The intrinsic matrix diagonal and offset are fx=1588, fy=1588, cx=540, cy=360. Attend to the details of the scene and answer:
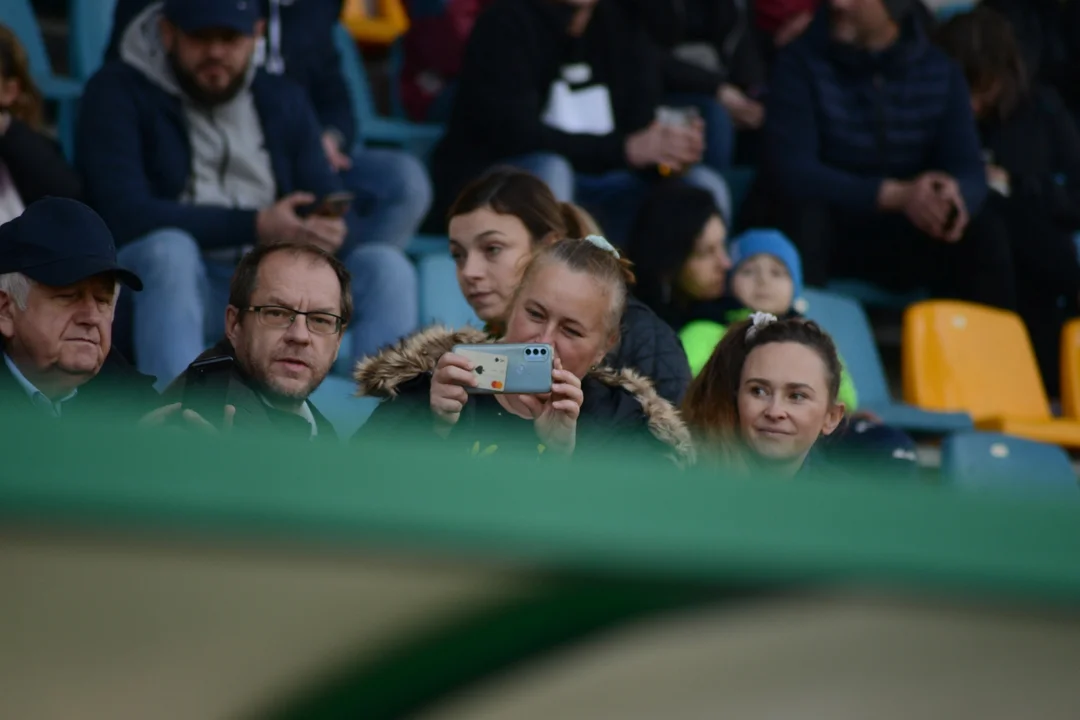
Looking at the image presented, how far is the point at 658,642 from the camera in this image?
102 centimetres

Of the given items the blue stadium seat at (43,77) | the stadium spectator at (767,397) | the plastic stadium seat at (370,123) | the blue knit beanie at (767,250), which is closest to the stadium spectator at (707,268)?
the blue knit beanie at (767,250)

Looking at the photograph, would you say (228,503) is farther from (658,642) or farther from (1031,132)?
(1031,132)

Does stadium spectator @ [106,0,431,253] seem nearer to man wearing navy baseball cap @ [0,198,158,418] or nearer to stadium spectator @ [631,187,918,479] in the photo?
stadium spectator @ [631,187,918,479]

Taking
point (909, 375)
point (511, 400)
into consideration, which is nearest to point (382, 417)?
point (511, 400)

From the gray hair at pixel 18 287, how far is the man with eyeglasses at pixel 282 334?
0.14 m

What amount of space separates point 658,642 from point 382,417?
0.50m

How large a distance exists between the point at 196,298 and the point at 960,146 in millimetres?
2188

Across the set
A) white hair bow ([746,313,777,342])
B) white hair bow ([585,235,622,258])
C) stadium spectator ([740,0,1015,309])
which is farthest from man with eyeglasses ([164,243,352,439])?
stadium spectator ([740,0,1015,309])

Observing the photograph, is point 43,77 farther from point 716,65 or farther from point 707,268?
point 716,65

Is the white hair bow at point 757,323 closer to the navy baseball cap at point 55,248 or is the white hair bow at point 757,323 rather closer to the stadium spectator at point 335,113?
the navy baseball cap at point 55,248

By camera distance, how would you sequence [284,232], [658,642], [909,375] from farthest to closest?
[909,375] < [284,232] < [658,642]

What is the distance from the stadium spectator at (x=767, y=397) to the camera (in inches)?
63.1

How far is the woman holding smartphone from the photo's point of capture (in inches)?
55.2

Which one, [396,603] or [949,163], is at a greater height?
[949,163]
